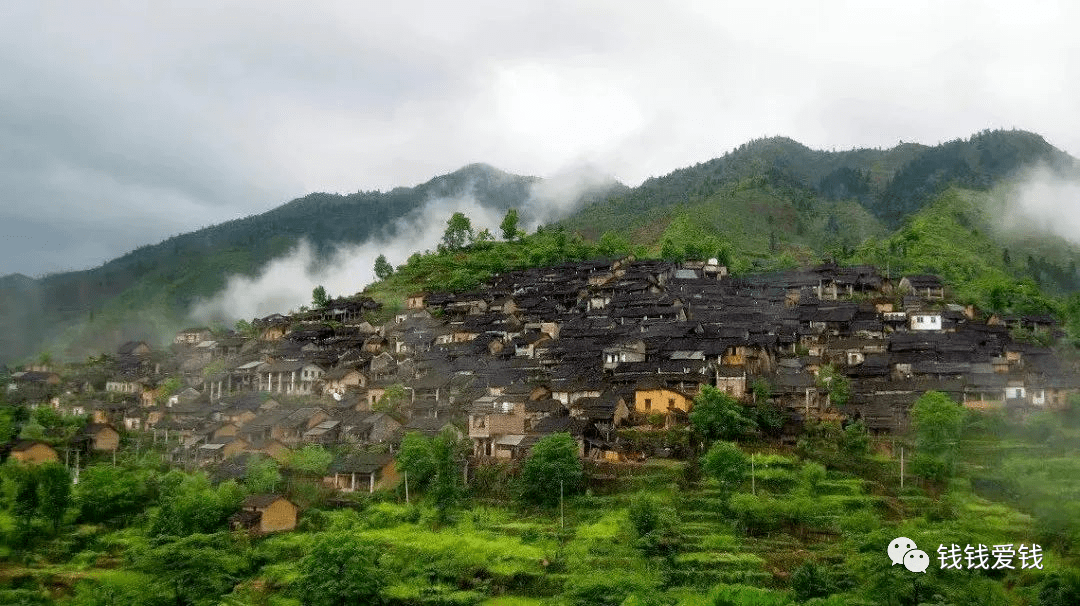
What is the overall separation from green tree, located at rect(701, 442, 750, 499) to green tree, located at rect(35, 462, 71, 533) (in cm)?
2656

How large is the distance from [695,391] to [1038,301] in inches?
1225

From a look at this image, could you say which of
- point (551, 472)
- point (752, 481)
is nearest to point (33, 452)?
point (551, 472)

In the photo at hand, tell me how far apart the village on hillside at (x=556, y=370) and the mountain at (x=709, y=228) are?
37.8 ft

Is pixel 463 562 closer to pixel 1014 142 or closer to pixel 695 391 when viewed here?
pixel 695 391

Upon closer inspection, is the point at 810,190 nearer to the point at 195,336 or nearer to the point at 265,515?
the point at 195,336

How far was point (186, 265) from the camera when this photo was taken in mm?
115938

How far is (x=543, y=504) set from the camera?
34.2 metres

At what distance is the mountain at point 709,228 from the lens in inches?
3211

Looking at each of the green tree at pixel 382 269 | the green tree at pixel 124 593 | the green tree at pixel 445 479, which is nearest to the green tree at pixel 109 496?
the green tree at pixel 124 593

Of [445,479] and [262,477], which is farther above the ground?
[445,479]

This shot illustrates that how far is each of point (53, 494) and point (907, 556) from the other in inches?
1293

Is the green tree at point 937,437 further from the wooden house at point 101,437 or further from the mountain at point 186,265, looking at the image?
the mountain at point 186,265

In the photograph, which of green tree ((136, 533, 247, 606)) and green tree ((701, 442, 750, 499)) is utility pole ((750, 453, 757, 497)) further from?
green tree ((136, 533, 247, 606))

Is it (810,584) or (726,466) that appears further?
(726,466)
